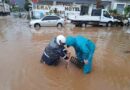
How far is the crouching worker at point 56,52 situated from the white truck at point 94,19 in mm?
15796

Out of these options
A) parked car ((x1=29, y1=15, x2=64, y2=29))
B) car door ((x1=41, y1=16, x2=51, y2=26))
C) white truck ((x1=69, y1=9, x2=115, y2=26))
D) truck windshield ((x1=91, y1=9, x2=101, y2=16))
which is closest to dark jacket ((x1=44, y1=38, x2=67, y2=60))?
parked car ((x1=29, y1=15, x2=64, y2=29))

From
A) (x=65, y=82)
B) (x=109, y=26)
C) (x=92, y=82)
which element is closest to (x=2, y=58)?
(x=65, y=82)

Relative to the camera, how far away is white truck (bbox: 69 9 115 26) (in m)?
23.2

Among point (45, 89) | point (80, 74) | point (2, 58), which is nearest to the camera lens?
point (45, 89)

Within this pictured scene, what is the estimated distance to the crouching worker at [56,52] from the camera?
7.19m

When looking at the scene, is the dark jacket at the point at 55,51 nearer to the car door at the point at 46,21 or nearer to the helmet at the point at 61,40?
the helmet at the point at 61,40

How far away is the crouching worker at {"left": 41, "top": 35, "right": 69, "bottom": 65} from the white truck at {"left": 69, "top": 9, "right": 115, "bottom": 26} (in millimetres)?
15796

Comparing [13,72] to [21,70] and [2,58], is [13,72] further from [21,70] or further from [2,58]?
[2,58]

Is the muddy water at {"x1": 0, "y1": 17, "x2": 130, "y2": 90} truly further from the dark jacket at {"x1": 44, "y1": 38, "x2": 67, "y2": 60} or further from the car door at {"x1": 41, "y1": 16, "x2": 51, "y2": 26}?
the car door at {"x1": 41, "y1": 16, "x2": 51, "y2": 26}

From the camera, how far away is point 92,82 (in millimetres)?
6715

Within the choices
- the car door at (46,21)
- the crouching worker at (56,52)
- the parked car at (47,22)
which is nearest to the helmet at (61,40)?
the crouching worker at (56,52)

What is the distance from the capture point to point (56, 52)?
747cm

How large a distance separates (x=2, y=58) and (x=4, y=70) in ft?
5.53

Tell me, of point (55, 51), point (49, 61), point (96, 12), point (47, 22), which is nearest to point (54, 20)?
point (47, 22)
